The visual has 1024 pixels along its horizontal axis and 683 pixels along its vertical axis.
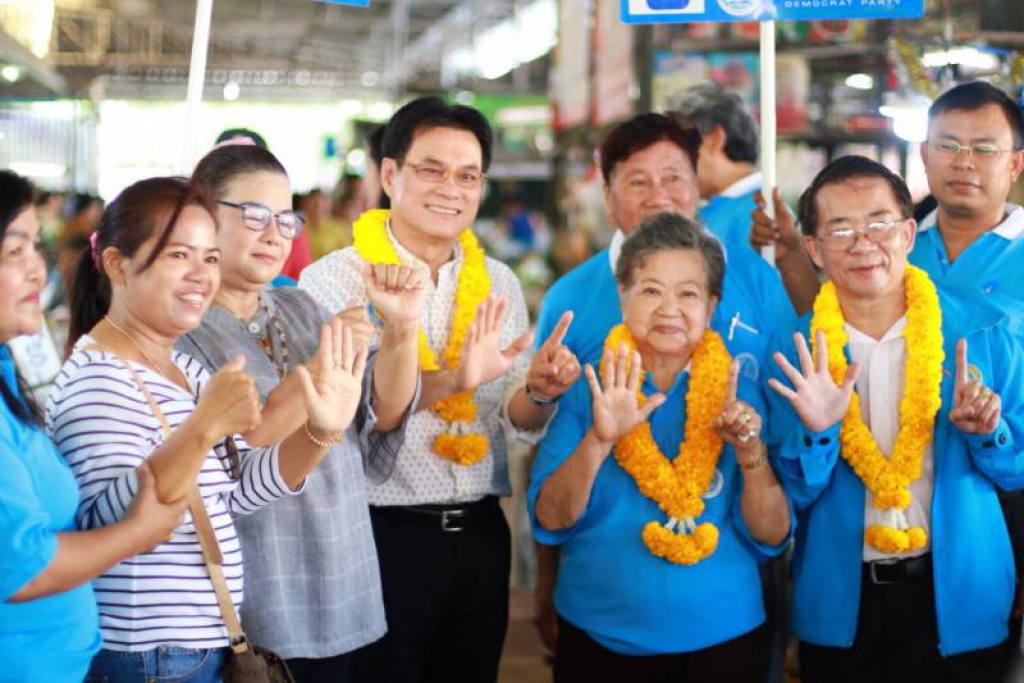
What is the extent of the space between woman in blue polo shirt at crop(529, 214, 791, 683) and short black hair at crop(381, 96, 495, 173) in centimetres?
52

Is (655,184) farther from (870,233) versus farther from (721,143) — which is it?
(721,143)

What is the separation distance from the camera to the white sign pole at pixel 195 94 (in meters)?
3.17

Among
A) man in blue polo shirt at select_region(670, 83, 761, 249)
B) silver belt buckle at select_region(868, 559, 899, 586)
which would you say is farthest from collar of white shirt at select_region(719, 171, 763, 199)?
silver belt buckle at select_region(868, 559, 899, 586)

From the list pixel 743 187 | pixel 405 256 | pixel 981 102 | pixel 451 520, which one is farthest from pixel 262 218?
pixel 743 187

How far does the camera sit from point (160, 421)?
6.83 ft

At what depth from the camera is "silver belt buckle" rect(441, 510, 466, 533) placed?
2994 millimetres

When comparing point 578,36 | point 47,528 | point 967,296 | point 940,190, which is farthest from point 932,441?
point 578,36

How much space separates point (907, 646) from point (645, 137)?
1.53 meters

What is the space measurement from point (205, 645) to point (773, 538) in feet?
4.50

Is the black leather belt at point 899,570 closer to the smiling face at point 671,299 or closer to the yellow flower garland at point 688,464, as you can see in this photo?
the yellow flower garland at point 688,464

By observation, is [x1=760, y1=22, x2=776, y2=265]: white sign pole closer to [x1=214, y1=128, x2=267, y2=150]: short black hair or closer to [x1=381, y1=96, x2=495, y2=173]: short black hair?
[x1=381, y1=96, x2=495, y2=173]: short black hair

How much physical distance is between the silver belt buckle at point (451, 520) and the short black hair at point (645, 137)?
1098 mm

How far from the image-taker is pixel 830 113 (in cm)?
752

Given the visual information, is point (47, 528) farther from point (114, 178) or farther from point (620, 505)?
point (114, 178)
